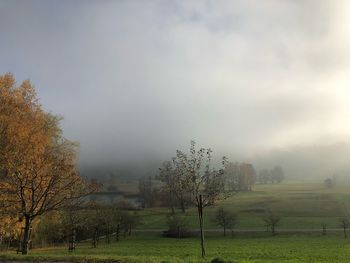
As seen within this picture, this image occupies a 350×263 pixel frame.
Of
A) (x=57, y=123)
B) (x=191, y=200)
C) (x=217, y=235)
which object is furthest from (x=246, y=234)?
(x=191, y=200)

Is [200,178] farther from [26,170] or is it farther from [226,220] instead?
[226,220]

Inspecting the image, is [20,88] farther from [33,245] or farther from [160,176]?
[33,245]

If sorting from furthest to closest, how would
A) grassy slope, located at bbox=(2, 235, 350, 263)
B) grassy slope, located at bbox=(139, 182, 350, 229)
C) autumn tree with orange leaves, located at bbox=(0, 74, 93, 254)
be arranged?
grassy slope, located at bbox=(139, 182, 350, 229)
autumn tree with orange leaves, located at bbox=(0, 74, 93, 254)
grassy slope, located at bbox=(2, 235, 350, 263)

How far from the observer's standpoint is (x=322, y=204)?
126625mm

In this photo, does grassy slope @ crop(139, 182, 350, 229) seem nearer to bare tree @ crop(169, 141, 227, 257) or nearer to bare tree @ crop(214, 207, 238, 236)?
bare tree @ crop(214, 207, 238, 236)

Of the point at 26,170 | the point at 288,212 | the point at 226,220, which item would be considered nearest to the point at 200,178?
the point at 26,170

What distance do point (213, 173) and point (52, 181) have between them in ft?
44.1

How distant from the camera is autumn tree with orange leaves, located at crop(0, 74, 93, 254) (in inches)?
1303

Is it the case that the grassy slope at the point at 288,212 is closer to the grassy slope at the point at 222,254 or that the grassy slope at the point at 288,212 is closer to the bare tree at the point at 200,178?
the grassy slope at the point at 222,254

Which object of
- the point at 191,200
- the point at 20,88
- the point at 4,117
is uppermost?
the point at 20,88

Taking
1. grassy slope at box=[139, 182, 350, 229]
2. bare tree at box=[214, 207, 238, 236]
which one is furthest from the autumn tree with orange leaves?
grassy slope at box=[139, 182, 350, 229]

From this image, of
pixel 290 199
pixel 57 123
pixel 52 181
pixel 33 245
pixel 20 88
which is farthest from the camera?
pixel 290 199

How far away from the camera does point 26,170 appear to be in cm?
3247

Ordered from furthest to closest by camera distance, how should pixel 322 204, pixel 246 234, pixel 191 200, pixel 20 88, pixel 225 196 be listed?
1. pixel 322 204
2. pixel 246 234
3. pixel 20 88
4. pixel 191 200
5. pixel 225 196
